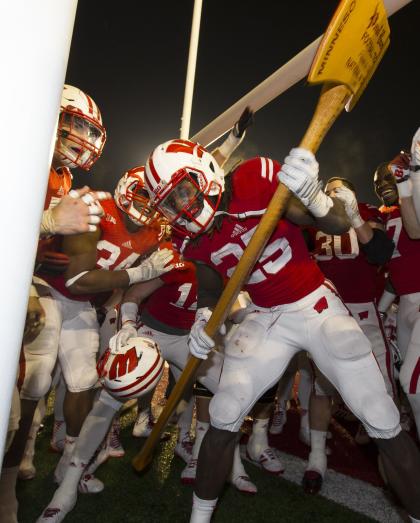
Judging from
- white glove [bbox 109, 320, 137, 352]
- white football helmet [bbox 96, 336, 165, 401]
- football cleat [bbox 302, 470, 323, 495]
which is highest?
white glove [bbox 109, 320, 137, 352]

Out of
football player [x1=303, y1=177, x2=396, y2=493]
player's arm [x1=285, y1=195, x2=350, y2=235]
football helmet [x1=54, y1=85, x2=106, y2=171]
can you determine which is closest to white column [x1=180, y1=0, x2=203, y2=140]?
football helmet [x1=54, y1=85, x2=106, y2=171]

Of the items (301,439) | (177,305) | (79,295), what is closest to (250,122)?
(177,305)

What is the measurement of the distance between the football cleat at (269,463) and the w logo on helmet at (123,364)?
A: 4.10 feet

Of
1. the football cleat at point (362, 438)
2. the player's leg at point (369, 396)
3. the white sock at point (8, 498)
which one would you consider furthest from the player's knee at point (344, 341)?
the football cleat at point (362, 438)

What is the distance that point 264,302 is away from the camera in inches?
91.6

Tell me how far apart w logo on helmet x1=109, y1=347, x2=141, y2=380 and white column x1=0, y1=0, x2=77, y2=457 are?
1984 millimetres

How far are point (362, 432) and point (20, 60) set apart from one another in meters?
3.80

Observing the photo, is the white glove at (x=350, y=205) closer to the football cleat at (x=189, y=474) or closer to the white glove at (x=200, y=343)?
the white glove at (x=200, y=343)

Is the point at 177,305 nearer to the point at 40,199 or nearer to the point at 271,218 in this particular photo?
the point at 271,218

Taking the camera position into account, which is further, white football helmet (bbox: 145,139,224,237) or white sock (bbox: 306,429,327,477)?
white sock (bbox: 306,429,327,477)

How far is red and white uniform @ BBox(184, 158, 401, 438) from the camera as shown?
6.31 ft

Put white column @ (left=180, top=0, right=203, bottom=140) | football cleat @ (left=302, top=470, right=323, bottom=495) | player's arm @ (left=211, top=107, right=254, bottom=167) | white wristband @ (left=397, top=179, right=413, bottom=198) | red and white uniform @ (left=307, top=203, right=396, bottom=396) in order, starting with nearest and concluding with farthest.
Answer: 1. white wristband @ (left=397, top=179, right=413, bottom=198)
2. football cleat @ (left=302, top=470, right=323, bottom=495)
3. red and white uniform @ (left=307, top=203, right=396, bottom=396)
4. player's arm @ (left=211, top=107, right=254, bottom=167)
5. white column @ (left=180, top=0, right=203, bottom=140)

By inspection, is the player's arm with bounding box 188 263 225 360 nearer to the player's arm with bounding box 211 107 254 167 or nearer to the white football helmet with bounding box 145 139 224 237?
the white football helmet with bounding box 145 139 224 237

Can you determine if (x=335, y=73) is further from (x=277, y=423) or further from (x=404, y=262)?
(x=277, y=423)
